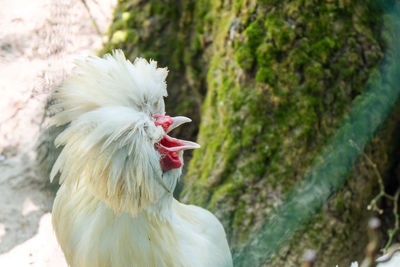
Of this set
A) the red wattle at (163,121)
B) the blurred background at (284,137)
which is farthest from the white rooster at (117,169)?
the blurred background at (284,137)

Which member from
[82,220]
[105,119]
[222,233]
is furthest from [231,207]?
[105,119]

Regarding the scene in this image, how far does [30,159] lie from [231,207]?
5.80 feet

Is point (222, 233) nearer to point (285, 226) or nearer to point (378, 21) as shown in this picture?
point (285, 226)

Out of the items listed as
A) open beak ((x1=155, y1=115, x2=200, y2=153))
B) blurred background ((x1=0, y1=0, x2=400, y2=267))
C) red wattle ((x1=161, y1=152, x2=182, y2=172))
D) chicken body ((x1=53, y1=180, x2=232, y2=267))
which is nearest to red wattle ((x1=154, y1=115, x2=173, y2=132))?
open beak ((x1=155, y1=115, x2=200, y2=153))

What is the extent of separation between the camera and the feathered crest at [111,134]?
224 centimetres

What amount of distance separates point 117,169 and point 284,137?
73.1 inches

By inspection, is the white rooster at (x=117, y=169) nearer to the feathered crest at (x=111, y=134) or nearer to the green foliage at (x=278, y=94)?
the feathered crest at (x=111, y=134)

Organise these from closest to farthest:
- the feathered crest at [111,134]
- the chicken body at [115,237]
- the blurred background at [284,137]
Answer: the feathered crest at [111,134] < the chicken body at [115,237] < the blurred background at [284,137]

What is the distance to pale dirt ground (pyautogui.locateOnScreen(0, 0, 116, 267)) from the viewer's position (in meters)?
3.87

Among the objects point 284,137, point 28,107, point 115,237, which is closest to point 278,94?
point 284,137

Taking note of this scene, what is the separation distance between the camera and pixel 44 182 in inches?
161

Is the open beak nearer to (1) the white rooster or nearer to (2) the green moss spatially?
(1) the white rooster

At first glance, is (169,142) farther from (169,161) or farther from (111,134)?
(111,134)

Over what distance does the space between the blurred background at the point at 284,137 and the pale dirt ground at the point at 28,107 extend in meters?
0.01
